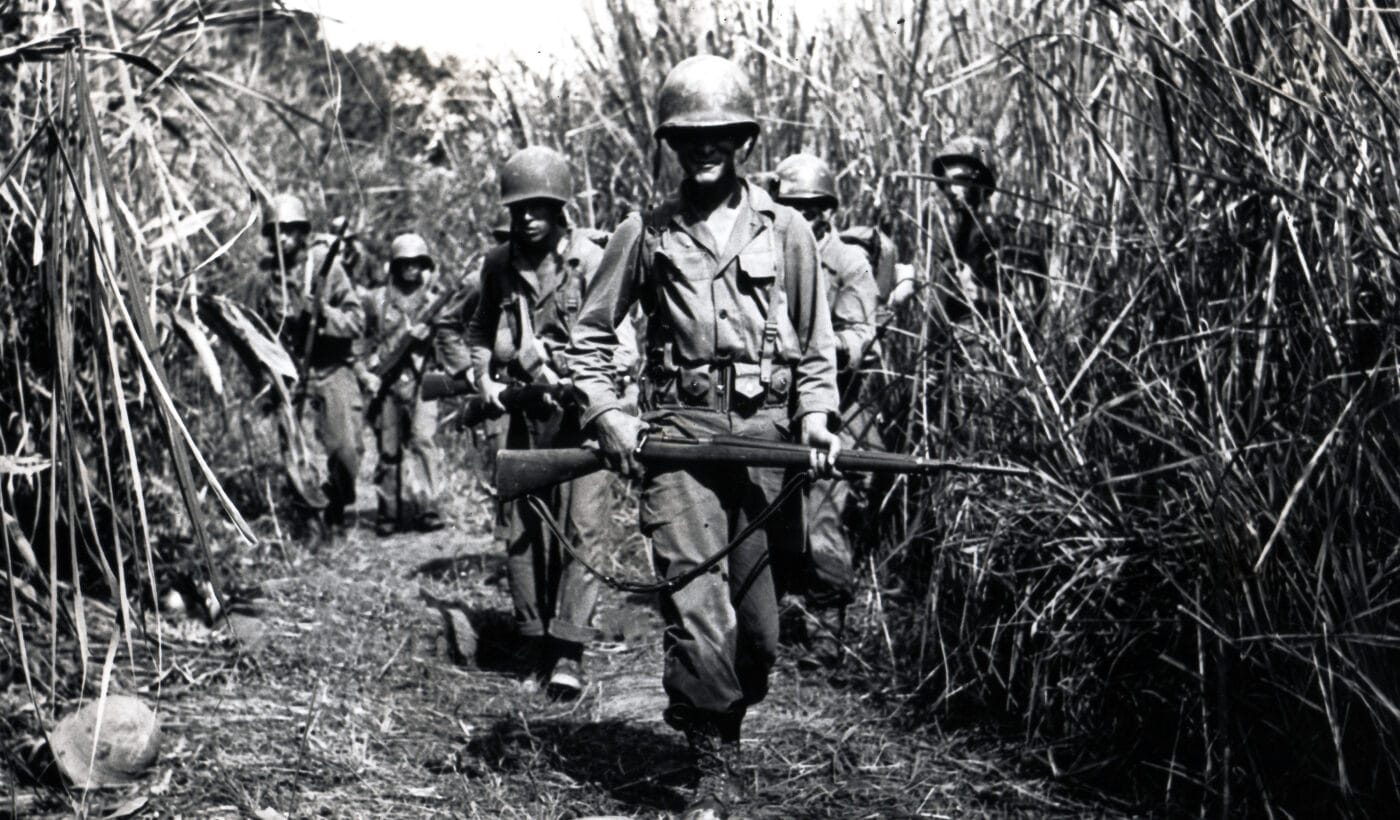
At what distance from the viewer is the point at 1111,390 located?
4711mm

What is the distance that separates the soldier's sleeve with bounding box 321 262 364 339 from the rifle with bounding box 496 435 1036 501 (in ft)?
18.5

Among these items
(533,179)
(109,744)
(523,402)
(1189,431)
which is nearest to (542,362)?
(523,402)

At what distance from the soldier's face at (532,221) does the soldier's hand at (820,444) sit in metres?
2.49

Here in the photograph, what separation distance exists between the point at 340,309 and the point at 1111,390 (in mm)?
6498

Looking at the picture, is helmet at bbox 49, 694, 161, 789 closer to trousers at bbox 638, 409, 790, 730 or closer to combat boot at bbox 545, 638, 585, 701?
trousers at bbox 638, 409, 790, 730

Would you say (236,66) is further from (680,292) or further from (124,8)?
(680,292)

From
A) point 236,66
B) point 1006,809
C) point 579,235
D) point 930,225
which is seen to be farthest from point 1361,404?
point 236,66

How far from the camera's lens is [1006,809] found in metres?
4.46

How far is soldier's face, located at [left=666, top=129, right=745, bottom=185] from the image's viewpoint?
179 inches

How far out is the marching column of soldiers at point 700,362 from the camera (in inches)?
174

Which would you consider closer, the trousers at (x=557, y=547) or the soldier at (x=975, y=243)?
the soldier at (x=975, y=243)

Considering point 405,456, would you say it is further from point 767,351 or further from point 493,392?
point 767,351

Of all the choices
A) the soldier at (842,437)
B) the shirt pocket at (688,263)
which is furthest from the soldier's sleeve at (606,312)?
the soldier at (842,437)

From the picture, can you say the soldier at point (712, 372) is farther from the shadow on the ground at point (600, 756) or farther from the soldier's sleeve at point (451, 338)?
the soldier's sleeve at point (451, 338)
